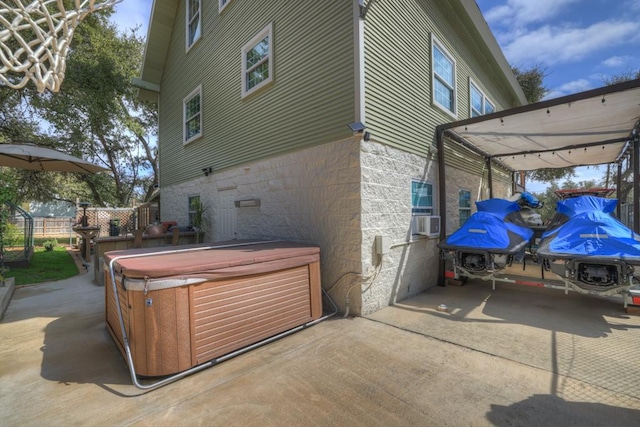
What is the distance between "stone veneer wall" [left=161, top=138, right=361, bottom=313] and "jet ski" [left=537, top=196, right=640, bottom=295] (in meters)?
3.19

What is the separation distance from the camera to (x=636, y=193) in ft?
19.4

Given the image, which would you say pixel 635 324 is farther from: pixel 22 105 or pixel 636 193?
pixel 22 105

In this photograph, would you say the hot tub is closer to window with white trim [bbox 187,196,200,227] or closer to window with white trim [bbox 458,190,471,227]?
window with white trim [bbox 187,196,200,227]

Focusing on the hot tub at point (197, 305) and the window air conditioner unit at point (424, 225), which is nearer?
the hot tub at point (197, 305)

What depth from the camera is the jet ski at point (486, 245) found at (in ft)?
16.6

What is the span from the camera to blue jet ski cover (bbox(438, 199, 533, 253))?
505 cm

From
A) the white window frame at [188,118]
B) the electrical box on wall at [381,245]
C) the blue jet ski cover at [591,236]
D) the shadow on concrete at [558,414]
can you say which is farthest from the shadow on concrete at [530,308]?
the white window frame at [188,118]

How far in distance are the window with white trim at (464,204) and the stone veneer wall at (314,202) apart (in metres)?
4.65

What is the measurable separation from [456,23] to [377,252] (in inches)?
288

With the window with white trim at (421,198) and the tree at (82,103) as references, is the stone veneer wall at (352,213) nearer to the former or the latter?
the window with white trim at (421,198)

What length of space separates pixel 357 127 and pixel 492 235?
3.23 m

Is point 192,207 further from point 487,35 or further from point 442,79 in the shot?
point 487,35

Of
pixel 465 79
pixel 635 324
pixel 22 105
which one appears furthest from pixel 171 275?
pixel 22 105

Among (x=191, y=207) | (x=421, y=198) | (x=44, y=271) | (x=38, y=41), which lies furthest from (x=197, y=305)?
(x=44, y=271)
